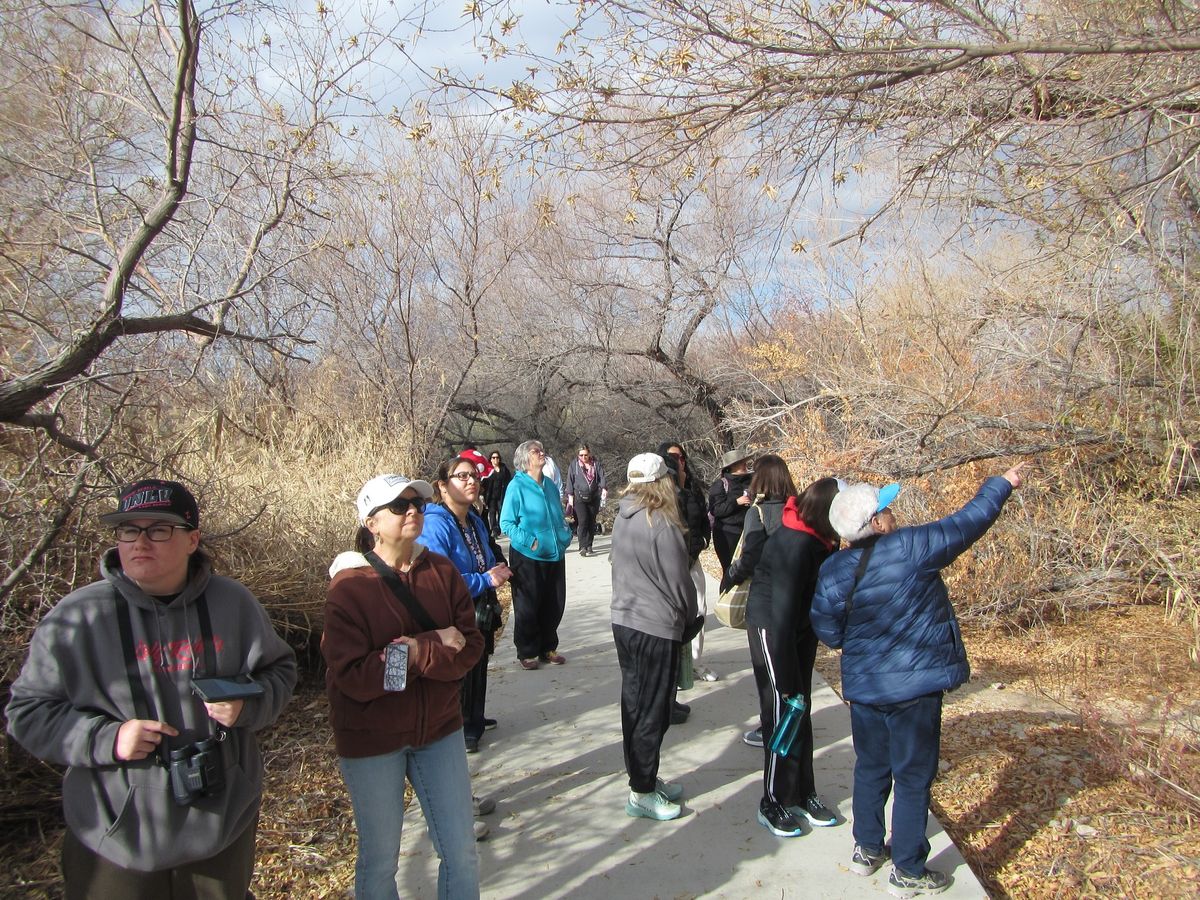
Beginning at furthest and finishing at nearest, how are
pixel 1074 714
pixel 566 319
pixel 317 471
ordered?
pixel 566 319 < pixel 317 471 < pixel 1074 714

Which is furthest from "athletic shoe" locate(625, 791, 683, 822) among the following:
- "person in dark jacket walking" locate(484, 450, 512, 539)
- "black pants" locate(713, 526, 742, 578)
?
"person in dark jacket walking" locate(484, 450, 512, 539)

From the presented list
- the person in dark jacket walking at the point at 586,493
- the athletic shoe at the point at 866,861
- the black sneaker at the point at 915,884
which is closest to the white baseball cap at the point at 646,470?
the athletic shoe at the point at 866,861

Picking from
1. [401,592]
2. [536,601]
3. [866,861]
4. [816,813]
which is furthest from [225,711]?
[536,601]

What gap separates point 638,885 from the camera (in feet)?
11.0

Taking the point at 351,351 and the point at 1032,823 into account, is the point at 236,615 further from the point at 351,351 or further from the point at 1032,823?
the point at 351,351

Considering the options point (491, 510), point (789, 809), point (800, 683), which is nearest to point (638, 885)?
point (789, 809)

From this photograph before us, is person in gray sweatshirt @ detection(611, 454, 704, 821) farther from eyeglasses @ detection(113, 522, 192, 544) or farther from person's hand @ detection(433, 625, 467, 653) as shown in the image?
eyeglasses @ detection(113, 522, 192, 544)

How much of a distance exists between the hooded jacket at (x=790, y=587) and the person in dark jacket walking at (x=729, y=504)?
9.52 ft

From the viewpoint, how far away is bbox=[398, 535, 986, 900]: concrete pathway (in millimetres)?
3348

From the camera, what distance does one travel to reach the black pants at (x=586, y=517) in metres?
12.0

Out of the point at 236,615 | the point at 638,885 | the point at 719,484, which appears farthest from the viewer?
the point at 719,484

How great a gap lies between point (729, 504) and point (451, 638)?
431 cm

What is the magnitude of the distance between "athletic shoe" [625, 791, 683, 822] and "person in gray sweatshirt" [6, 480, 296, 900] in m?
1.98

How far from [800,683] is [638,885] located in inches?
42.6
